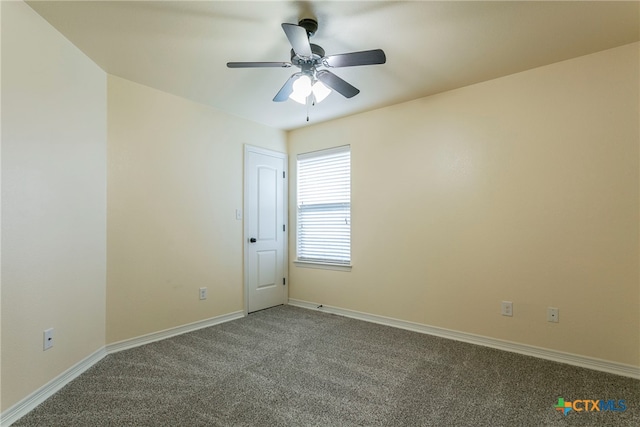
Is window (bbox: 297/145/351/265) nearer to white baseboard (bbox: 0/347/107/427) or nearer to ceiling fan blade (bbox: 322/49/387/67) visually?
ceiling fan blade (bbox: 322/49/387/67)

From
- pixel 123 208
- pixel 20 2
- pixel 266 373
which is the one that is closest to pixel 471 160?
pixel 266 373

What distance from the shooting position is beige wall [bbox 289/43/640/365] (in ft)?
7.49

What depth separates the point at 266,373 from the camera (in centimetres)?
229

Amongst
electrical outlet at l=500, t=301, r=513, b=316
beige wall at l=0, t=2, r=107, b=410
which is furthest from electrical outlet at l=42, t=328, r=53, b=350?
electrical outlet at l=500, t=301, r=513, b=316

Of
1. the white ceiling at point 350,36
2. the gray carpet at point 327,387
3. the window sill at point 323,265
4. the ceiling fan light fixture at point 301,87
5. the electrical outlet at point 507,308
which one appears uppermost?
the white ceiling at point 350,36

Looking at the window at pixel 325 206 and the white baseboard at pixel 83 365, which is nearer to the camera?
the white baseboard at pixel 83 365

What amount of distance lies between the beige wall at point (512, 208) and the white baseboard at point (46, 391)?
8.36 feet

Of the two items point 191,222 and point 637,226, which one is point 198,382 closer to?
point 191,222

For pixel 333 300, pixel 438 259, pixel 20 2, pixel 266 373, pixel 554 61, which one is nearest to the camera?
pixel 20 2

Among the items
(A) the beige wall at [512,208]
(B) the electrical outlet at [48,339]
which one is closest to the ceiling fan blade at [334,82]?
(A) the beige wall at [512,208]

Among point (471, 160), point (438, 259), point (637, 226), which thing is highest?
point (471, 160)

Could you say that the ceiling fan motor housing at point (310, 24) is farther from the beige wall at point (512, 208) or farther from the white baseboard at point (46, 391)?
the white baseboard at point (46, 391)

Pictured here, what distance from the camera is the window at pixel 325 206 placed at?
12.6ft

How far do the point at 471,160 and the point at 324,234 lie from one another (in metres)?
1.96
